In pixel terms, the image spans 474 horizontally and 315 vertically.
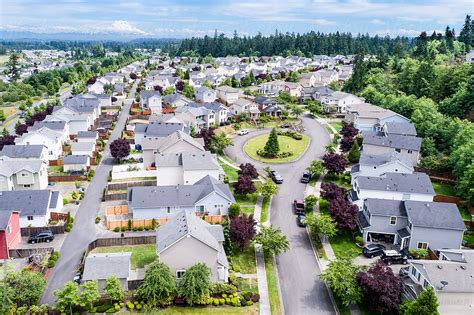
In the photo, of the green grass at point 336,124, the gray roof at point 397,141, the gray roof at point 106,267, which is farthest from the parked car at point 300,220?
the green grass at point 336,124

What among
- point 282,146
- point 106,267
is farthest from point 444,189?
point 106,267

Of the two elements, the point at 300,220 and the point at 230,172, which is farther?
the point at 230,172

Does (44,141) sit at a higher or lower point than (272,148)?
higher

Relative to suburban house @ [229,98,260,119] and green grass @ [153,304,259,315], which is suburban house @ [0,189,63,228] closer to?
green grass @ [153,304,259,315]

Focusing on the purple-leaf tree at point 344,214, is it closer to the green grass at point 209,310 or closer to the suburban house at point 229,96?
the green grass at point 209,310

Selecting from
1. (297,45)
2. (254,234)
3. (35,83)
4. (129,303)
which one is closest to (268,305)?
(254,234)

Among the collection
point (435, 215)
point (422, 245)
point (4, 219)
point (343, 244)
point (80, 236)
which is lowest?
point (80, 236)

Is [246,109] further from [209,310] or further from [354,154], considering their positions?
[209,310]
